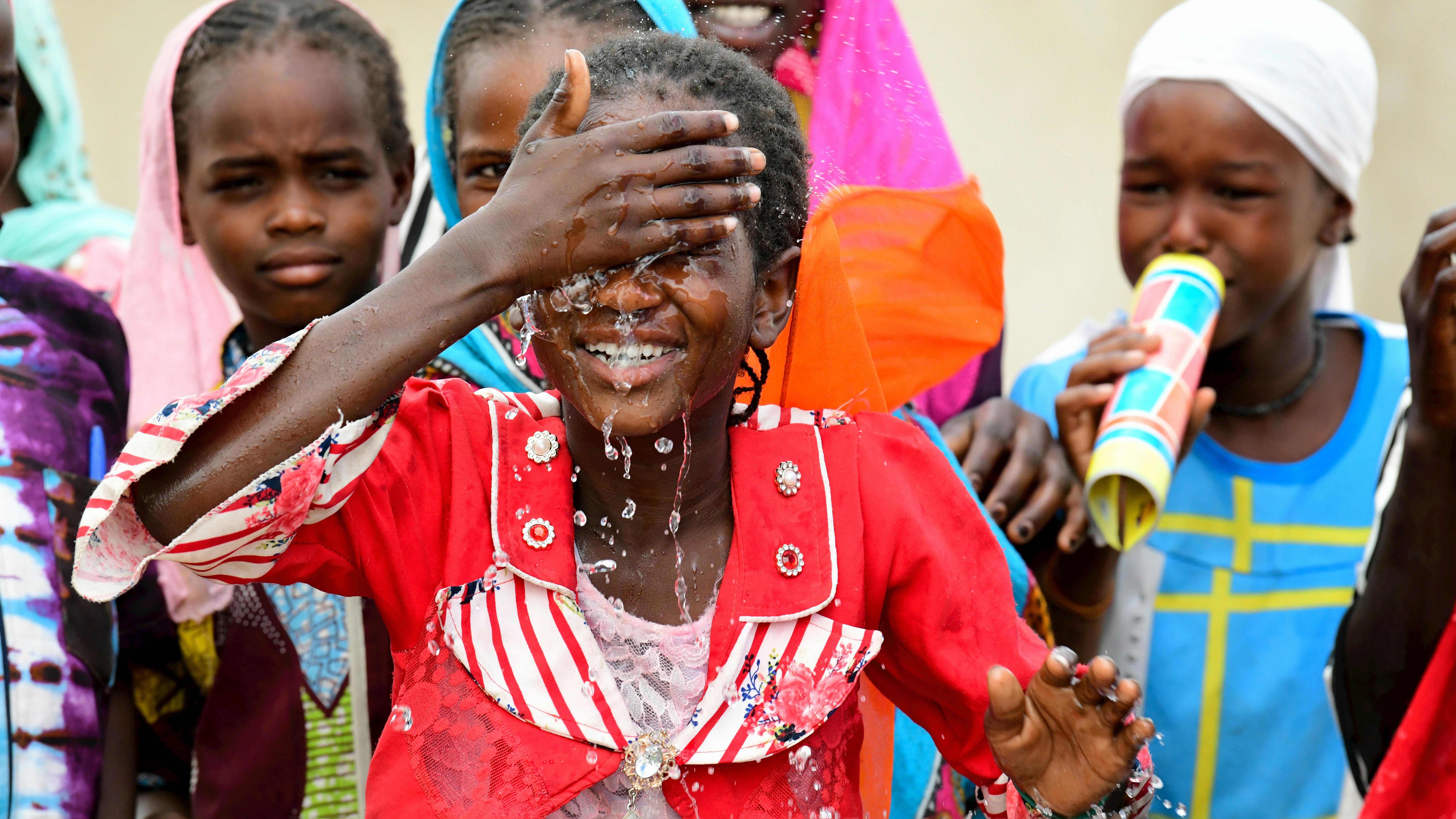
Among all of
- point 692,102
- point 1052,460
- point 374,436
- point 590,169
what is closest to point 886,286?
point 1052,460

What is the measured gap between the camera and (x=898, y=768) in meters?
2.32

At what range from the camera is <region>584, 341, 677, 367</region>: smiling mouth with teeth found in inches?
65.7

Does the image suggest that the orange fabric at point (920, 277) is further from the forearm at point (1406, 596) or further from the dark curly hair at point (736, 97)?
the forearm at point (1406, 596)

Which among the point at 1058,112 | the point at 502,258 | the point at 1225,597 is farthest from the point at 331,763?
the point at 1058,112

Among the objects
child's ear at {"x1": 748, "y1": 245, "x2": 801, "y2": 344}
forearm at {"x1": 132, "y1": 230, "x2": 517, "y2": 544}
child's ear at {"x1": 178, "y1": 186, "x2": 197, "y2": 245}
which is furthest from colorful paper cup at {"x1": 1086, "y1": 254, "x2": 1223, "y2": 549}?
child's ear at {"x1": 178, "y1": 186, "x2": 197, "y2": 245}

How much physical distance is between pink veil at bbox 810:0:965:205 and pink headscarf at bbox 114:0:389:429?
1.06 metres

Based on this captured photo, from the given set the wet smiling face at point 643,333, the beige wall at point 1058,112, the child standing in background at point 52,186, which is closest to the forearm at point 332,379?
the wet smiling face at point 643,333

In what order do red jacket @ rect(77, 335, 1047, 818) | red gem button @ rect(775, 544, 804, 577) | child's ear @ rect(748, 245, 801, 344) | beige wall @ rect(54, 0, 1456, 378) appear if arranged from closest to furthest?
red jacket @ rect(77, 335, 1047, 818), red gem button @ rect(775, 544, 804, 577), child's ear @ rect(748, 245, 801, 344), beige wall @ rect(54, 0, 1456, 378)

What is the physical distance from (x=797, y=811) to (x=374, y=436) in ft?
2.41

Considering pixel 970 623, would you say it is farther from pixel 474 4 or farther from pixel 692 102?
pixel 474 4

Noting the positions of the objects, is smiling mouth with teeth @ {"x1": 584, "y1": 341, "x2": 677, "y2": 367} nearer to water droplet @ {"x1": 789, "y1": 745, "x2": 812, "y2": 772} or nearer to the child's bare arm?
the child's bare arm

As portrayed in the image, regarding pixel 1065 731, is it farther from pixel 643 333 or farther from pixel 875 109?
pixel 875 109

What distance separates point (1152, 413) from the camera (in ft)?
8.23

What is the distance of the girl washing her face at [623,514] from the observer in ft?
5.06
